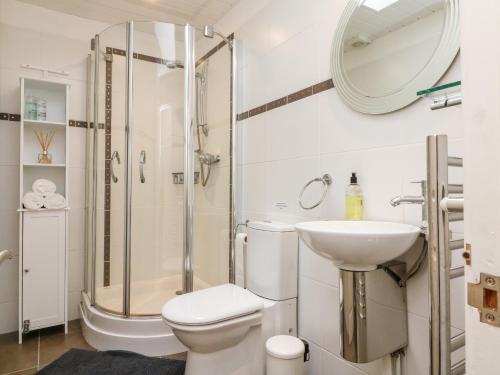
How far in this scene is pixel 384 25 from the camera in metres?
1.29

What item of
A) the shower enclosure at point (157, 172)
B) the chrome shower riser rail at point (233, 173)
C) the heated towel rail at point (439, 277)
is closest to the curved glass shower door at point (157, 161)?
the shower enclosure at point (157, 172)

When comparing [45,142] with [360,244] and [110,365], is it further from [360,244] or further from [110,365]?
[360,244]

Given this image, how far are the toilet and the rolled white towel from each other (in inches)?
48.9

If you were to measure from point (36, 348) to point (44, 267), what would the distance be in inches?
19.9

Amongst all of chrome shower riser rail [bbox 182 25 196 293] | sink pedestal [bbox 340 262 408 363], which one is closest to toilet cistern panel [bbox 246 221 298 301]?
sink pedestal [bbox 340 262 408 363]

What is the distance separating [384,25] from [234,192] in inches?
52.7

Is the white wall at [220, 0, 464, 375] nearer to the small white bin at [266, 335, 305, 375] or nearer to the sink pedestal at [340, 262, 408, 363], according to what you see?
the sink pedestal at [340, 262, 408, 363]

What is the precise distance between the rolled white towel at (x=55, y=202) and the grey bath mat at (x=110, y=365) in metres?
0.96

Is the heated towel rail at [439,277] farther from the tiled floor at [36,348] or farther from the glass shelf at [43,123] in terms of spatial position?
the glass shelf at [43,123]

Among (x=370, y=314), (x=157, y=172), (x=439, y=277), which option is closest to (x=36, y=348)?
(x=157, y=172)

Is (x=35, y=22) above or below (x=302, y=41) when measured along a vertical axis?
above

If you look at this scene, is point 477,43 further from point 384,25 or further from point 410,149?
point 384,25

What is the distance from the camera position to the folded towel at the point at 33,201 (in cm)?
207

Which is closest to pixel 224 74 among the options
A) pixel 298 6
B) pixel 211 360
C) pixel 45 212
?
pixel 298 6
